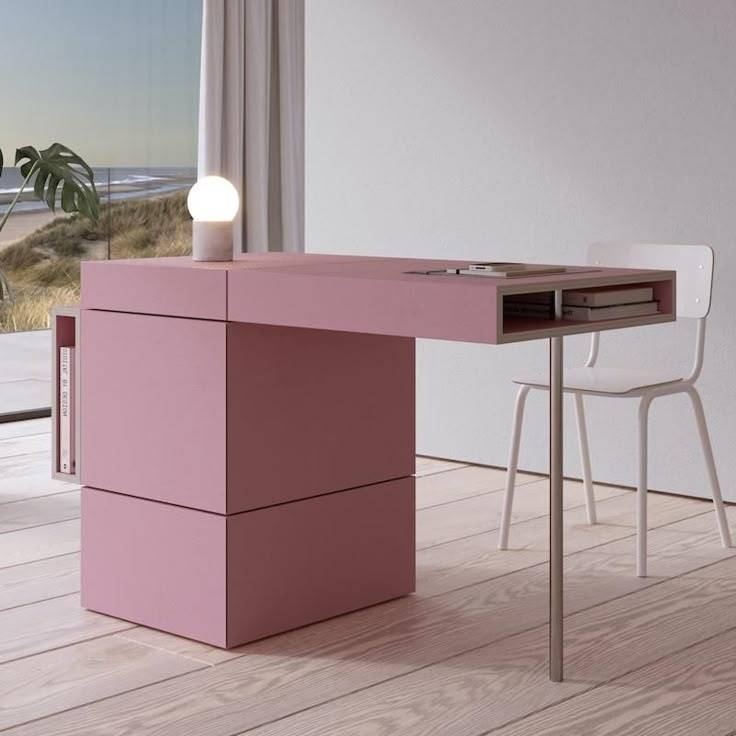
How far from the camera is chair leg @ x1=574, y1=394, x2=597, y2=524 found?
349 centimetres

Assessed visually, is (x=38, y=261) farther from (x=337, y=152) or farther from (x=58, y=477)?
(x=58, y=477)

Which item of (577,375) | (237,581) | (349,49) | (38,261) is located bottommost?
(237,581)

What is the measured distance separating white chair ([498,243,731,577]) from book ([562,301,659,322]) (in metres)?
0.70

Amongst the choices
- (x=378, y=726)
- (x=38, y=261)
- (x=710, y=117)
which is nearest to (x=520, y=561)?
(x=378, y=726)

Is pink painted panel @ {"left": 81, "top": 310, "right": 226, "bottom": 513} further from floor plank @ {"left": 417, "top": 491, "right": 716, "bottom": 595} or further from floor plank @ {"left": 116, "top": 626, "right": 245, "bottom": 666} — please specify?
floor plank @ {"left": 417, "top": 491, "right": 716, "bottom": 595}

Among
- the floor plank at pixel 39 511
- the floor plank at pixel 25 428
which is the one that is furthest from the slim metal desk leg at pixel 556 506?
the floor plank at pixel 25 428

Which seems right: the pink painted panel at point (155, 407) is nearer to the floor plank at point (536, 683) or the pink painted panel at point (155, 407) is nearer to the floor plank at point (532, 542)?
the floor plank at point (536, 683)

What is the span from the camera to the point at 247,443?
8.38ft

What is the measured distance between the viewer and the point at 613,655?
252cm

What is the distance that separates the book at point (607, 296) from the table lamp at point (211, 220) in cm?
79

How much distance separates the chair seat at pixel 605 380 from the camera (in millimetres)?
3117

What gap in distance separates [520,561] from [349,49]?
2033mm

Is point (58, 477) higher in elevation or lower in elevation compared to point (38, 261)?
lower

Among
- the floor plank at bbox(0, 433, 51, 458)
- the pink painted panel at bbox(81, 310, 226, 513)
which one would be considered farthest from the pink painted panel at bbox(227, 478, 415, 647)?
the floor plank at bbox(0, 433, 51, 458)
